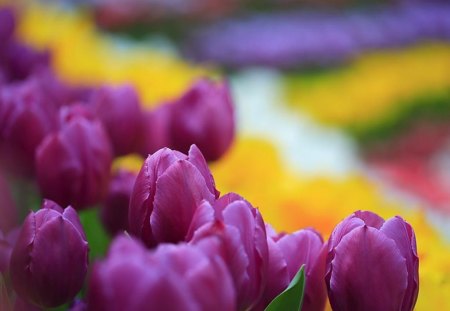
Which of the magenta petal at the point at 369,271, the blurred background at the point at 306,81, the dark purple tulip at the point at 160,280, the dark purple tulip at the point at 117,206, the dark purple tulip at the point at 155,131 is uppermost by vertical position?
the dark purple tulip at the point at 160,280

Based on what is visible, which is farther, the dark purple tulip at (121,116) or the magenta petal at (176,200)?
the dark purple tulip at (121,116)

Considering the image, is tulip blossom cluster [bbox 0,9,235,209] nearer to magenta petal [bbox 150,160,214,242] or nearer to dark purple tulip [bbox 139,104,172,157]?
dark purple tulip [bbox 139,104,172,157]

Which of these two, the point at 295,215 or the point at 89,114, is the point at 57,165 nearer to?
the point at 89,114

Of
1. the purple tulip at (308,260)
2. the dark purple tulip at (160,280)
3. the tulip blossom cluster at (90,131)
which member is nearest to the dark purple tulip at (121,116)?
the tulip blossom cluster at (90,131)

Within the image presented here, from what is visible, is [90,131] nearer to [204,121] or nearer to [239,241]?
[204,121]

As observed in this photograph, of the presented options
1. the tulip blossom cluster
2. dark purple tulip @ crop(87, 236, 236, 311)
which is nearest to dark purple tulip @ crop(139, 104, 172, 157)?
the tulip blossom cluster

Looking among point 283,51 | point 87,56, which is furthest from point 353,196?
point 283,51

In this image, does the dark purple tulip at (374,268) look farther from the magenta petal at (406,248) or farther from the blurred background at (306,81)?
the blurred background at (306,81)
